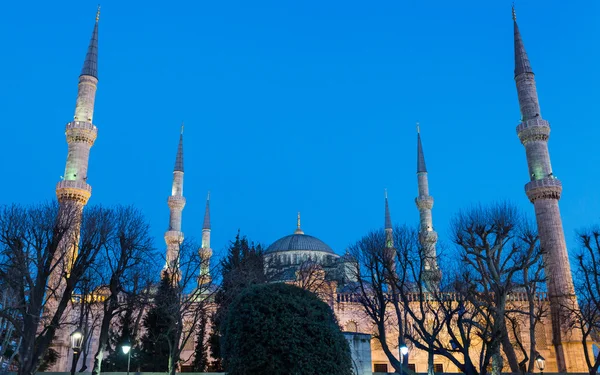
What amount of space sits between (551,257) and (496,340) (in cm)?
1366

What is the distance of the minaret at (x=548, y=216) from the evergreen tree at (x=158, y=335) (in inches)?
738

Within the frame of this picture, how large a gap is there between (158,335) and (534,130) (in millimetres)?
22864

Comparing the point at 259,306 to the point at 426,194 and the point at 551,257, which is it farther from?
the point at 426,194

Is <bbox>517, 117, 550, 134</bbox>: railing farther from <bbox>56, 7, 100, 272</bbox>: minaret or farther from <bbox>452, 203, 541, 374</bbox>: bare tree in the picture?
<bbox>56, 7, 100, 272</bbox>: minaret

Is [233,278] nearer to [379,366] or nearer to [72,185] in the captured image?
[72,185]

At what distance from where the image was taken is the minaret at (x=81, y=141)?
28703 mm

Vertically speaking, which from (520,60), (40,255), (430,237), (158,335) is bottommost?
(158,335)

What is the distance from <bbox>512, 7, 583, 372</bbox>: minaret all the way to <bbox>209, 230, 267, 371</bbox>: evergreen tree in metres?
14.7

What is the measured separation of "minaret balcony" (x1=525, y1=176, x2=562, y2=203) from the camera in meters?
29.0

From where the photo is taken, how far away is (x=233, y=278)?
2653cm

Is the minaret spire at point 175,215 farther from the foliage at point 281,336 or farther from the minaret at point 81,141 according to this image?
the foliage at point 281,336

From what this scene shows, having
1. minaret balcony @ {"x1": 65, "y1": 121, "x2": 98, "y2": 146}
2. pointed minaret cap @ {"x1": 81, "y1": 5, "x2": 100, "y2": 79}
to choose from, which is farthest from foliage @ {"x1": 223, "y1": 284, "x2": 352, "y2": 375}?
pointed minaret cap @ {"x1": 81, "y1": 5, "x2": 100, "y2": 79}

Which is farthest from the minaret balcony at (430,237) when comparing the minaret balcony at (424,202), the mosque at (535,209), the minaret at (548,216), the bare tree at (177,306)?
the bare tree at (177,306)

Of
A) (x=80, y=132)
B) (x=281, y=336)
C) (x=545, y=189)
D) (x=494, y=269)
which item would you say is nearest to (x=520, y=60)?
(x=545, y=189)
